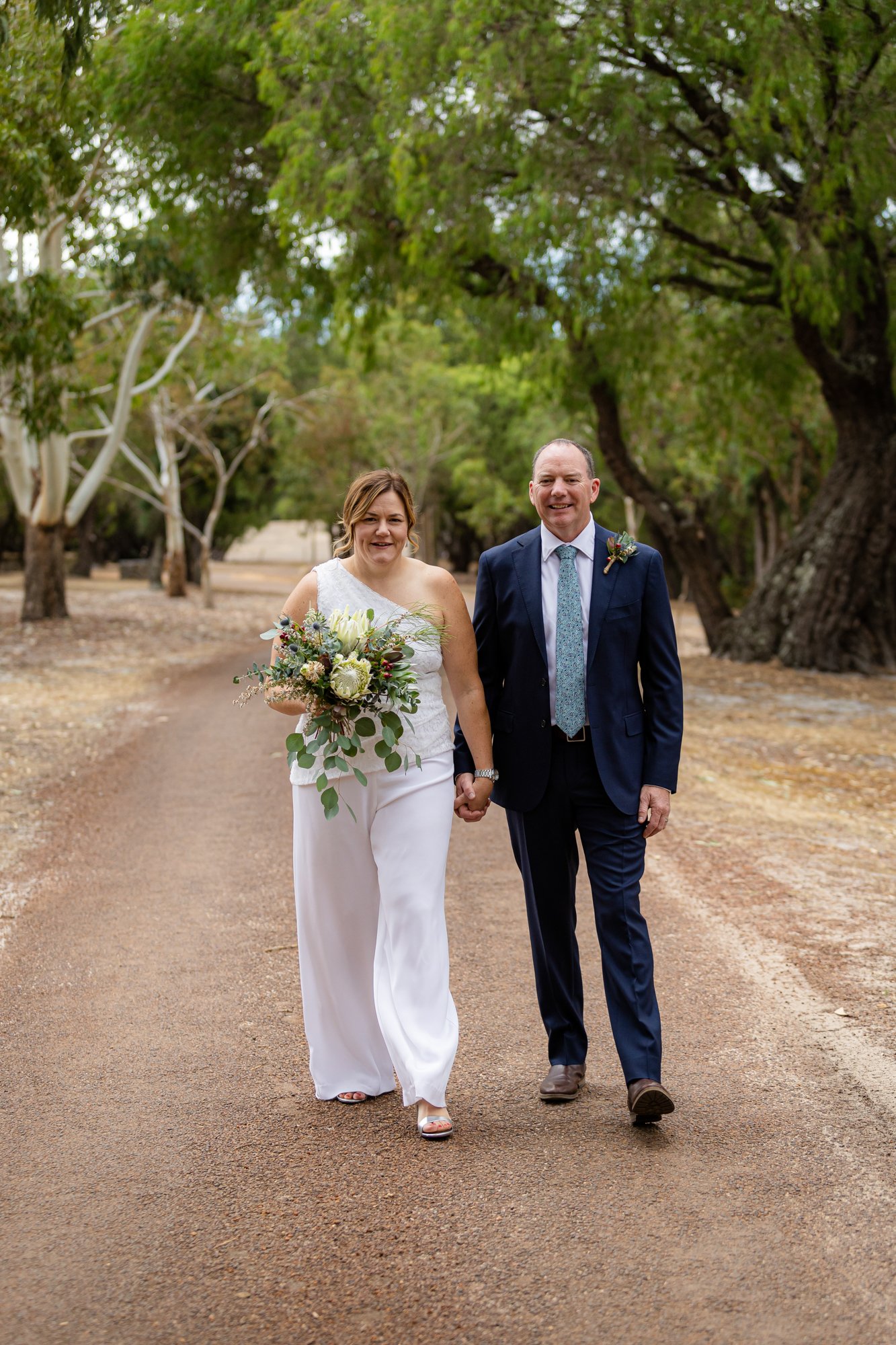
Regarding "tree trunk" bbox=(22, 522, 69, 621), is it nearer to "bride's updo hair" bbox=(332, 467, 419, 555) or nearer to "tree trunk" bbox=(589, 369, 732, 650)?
"tree trunk" bbox=(589, 369, 732, 650)

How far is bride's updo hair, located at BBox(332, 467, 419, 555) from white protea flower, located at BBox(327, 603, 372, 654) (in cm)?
29

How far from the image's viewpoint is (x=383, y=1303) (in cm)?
324

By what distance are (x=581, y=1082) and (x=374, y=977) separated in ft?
2.72

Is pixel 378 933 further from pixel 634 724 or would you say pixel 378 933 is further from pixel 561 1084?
pixel 634 724

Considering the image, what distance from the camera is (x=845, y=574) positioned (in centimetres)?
1905

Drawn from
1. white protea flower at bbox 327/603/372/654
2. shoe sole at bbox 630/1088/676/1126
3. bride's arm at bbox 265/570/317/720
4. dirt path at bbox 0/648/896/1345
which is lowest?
dirt path at bbox 0/648/896/1345

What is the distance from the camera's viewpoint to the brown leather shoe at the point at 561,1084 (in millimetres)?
4461

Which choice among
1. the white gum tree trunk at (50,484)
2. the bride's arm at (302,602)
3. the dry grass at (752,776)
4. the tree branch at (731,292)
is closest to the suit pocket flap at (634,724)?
the bride's arm at (302,602)

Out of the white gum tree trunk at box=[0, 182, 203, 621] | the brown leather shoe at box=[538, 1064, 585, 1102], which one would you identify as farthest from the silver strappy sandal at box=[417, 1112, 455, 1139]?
the white gum tree trunk at box=[0, 182, 203, 621]

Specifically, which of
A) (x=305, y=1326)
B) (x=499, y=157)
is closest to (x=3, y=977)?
(x=305, y=1326)

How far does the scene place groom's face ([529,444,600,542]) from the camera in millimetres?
4355

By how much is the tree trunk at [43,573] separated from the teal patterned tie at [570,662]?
22.0m

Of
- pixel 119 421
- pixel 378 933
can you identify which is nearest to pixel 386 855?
pixel 378 933

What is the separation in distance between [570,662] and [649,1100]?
1.41m
